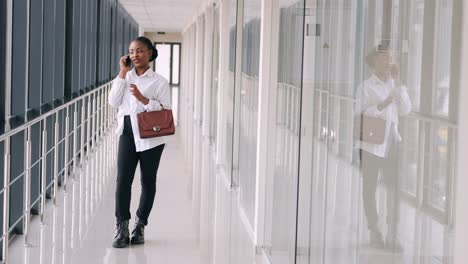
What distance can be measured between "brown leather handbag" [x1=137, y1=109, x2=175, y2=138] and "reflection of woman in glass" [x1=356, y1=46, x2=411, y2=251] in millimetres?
2064

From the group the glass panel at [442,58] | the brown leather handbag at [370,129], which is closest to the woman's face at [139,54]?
the brown leather handbag at [370,129]

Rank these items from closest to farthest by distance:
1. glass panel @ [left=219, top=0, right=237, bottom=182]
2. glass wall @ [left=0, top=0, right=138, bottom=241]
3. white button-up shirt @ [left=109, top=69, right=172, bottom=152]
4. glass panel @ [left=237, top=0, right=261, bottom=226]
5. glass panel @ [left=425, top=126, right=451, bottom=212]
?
glass panel @ [left=425, top=126, right=451, bottom=212], white button-up shirt @ [left=109, top=69, right=172, bottom=152], glass wall @ [left=0, top=0, right=138, bottom=241], glass panel @ [left=237, top=0, right=261, bottom=226], glass panel @ [left=219, top=0, right=237, bottom=182]

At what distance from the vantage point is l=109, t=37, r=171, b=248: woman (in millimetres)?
4191

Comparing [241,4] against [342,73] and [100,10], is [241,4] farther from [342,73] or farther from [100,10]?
[100,10]

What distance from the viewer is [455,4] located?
1526 mm

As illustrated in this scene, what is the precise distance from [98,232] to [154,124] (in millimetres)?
973

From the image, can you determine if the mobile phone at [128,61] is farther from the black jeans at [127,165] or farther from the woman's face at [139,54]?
the black jeans at [127,165]

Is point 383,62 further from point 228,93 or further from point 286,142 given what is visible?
point 228,93

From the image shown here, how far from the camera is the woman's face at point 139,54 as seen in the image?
419 centimetres

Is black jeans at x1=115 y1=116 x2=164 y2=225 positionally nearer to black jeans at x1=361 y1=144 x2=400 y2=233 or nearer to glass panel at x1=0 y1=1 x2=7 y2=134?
glass panel at x1=0 y1=1 x2=7 y2=134

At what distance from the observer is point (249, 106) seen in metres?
5.39

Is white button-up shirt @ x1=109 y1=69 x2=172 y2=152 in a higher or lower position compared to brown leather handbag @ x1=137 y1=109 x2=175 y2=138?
higher

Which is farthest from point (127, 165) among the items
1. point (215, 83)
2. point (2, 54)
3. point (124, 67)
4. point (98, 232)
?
point (215, 83)

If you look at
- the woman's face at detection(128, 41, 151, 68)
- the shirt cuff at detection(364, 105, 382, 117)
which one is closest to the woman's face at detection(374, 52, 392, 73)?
the shirt cuff at detection(364, 105, 382, 117)
